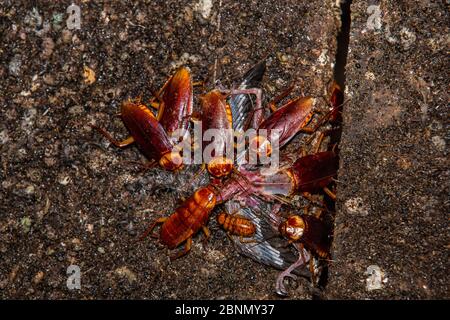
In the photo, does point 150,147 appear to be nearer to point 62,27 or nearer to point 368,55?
point 62,27

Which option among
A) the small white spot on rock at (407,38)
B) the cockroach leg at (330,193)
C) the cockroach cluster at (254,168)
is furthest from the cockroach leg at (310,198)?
the small white spot on rock at (407,38)

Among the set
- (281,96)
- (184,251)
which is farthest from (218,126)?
(184,251)

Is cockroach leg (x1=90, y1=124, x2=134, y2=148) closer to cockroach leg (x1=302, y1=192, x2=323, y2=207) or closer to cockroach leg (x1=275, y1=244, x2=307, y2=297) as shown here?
cockroach leg (x1=302, y1=192, x2=323, y2=207)

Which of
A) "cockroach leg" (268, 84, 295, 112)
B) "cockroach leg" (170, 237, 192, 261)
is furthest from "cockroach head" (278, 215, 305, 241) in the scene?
"cockroach leg" (268, 84, 295, 112)

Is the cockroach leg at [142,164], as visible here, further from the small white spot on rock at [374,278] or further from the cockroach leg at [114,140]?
the small white spot on rock at [374,278]

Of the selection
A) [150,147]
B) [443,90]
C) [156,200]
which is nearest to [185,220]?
[156,200]

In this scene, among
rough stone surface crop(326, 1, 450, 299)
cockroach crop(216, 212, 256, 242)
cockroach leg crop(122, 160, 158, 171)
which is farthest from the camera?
cockroach leg crop(122, 160, 158, 171)
